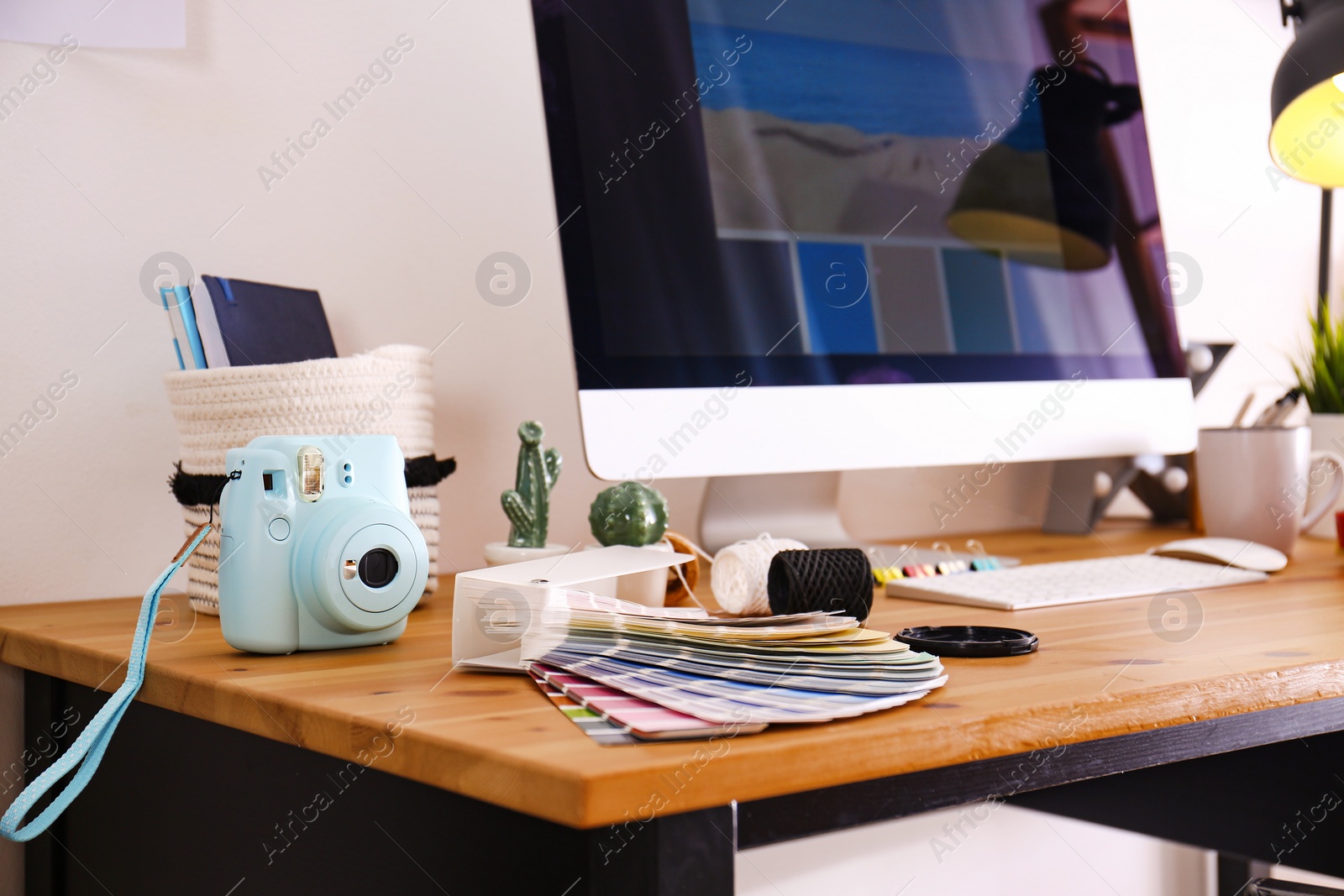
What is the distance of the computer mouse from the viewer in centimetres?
87

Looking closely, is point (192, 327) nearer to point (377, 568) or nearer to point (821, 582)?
point (377, 568)

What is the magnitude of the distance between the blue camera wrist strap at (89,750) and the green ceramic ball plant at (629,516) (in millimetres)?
284

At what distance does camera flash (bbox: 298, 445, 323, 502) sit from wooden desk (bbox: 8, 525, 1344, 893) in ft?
0.29

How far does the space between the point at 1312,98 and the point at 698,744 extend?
104cm

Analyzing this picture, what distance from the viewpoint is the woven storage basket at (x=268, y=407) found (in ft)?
2.27

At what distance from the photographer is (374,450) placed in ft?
1.99

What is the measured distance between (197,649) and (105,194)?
47cm

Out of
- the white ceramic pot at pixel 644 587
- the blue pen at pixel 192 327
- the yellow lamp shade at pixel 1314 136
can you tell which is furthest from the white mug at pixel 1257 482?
the blue pen at pixel 192 327

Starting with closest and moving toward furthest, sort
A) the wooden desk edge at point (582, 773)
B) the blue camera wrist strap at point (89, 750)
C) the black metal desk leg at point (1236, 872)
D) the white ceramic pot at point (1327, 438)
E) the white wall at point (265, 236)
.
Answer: the wooden desk edge at point (582, 773) < the blue camera wrist strap at point (89, 750) < the white wall at point (265, 236) < the white ceramic pot at point (1327, 438) < the black metal desk leg at point (1236, 872)

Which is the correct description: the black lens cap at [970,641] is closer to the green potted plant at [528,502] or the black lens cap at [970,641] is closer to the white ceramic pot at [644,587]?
the white ceramic pot at [644,587]

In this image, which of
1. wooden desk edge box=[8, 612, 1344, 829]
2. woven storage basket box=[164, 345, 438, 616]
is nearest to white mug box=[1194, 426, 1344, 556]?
wooden desk edge box=[8, 612, 1344, 829]

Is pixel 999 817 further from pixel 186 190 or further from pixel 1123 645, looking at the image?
pixel 186 190

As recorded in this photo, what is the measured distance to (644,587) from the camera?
0.64m

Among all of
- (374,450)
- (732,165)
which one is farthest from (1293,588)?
(374,450)
